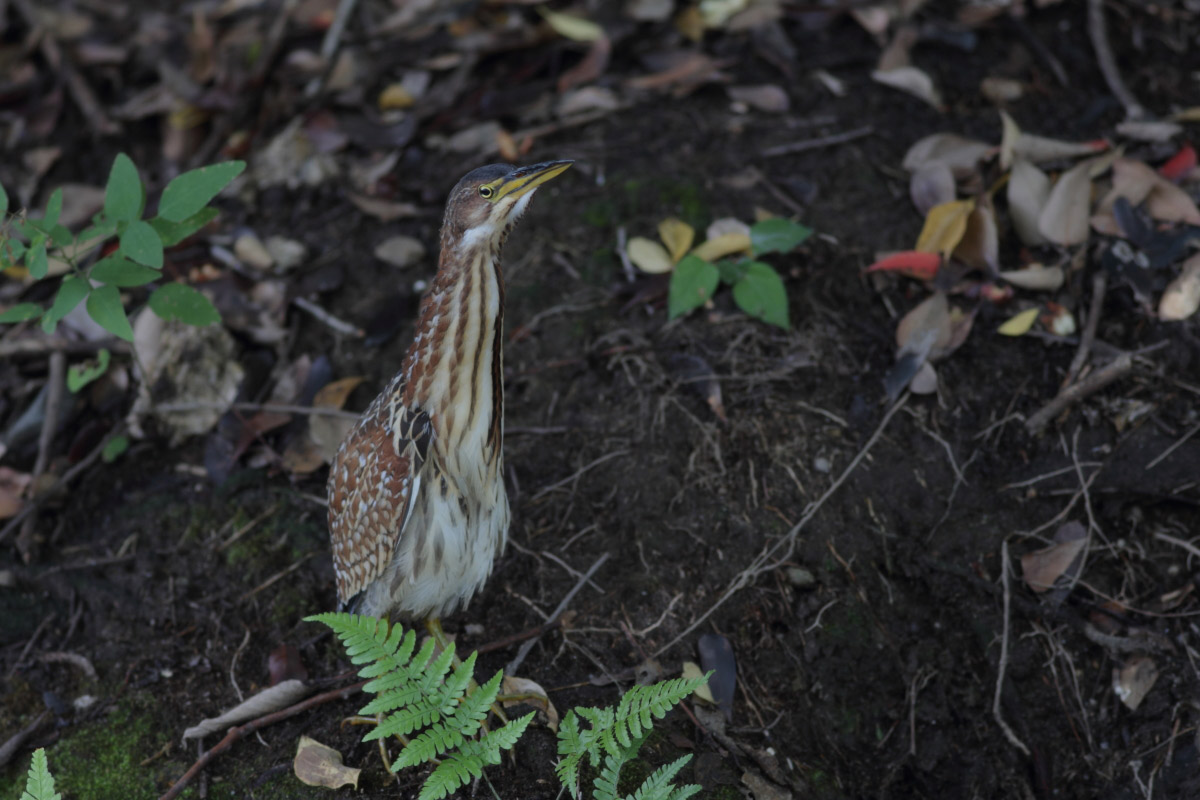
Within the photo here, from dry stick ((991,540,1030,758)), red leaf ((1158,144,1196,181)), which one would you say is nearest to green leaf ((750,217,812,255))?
dry stick ((991,540,1030,758))

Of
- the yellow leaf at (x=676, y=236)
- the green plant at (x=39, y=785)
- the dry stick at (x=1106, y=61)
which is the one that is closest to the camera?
the green plant at (x=39, y=785)

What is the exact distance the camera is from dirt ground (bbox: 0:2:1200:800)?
3447mm

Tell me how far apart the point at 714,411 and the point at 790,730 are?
1236 mm

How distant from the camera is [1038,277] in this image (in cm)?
412

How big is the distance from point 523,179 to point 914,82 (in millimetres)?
2663

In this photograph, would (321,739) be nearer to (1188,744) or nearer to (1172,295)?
(1188,744)

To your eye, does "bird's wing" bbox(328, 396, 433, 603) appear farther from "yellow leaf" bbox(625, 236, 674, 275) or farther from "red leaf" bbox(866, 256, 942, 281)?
"red leaf" bbox(866, 256, 942, 281)

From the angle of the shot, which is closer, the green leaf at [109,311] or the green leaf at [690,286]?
the green leaf at [109,311]

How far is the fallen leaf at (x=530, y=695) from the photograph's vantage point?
10.7 ft

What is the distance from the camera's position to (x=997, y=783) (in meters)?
3.51

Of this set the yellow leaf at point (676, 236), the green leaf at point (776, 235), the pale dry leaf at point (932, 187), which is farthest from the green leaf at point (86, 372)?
the pale dry leaf at point (932, 187)

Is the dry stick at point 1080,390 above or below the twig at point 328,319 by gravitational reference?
below

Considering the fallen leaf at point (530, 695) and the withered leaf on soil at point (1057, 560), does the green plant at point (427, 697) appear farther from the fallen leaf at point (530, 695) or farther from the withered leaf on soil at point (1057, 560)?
the withered leaf on soil at point (1057, 560)

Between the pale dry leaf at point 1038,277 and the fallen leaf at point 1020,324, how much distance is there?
13 cm
